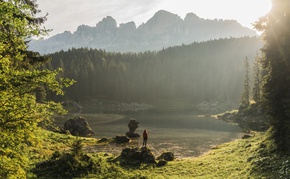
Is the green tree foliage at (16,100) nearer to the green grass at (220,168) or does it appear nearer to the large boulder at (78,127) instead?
the green grass at (220,168)

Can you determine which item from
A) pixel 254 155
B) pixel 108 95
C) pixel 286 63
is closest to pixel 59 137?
pixel 254 155

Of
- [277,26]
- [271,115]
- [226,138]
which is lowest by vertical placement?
[226,138]

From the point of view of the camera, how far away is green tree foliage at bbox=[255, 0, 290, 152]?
27.4m

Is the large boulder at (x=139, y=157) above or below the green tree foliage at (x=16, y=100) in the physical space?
below

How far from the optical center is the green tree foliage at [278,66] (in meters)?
27.4

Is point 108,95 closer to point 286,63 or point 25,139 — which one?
point 286,63

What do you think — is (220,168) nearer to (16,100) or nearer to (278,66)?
(278,66)

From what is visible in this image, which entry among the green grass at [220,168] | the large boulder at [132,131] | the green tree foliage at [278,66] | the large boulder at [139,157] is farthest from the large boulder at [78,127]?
the green tree foliage at [278,66]

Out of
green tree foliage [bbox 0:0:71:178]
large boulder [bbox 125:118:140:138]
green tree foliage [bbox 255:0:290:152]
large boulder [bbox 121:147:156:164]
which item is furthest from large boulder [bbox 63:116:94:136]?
green tree foliage [bbox 0:0:71:178]

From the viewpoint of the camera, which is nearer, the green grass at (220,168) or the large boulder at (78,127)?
the green grass at (220,168)

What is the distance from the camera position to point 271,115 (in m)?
29.1

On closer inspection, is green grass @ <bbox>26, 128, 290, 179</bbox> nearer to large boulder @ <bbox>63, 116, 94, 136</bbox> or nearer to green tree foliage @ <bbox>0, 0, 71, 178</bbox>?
green tree foliage @ <bbox>0, 0, 71, 178</bbox>

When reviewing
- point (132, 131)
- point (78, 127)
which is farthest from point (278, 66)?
point (78, 127)

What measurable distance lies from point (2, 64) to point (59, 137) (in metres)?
36.7
